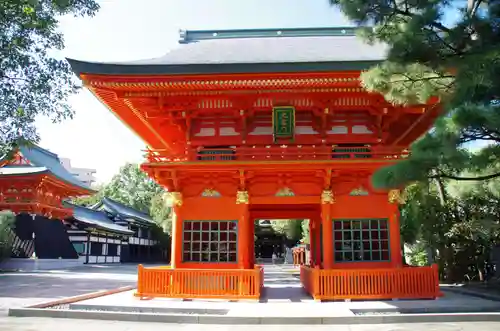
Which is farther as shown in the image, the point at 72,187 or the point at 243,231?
the point at 72,187

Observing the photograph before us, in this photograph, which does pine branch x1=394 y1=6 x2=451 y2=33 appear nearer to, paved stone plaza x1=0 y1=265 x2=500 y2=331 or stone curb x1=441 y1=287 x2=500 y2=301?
paved stone plaza x1=0 y1=265 x2=500 y2=331

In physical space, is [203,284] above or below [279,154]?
below

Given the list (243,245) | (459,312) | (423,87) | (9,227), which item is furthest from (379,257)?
(9,227)

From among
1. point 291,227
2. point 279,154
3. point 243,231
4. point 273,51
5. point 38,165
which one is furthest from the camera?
point 291,227

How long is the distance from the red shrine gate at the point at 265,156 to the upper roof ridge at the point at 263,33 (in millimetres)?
4672

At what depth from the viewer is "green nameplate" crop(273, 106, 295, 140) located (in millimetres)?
13523

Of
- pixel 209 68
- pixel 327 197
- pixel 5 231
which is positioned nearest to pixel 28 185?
pixel 5 231

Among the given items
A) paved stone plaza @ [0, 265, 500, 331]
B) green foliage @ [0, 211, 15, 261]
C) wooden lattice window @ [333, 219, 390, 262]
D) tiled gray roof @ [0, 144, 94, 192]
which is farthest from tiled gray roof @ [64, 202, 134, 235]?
wooden lattice window @ [333, 219, 390, 262]

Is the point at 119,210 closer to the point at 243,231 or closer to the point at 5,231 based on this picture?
the point at 5,231

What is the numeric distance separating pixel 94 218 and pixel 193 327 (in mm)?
37872

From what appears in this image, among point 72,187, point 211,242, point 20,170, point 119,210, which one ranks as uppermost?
point 20,170

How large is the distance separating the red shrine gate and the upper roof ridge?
467 centimetres

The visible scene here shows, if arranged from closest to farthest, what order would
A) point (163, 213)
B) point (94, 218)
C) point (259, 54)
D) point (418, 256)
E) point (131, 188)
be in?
1. point (259, 54)
2. point (418, 256)
3. point (94, 218)
4. point (163, 213)
5. point (131, 188)

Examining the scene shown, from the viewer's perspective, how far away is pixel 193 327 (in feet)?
31.4
